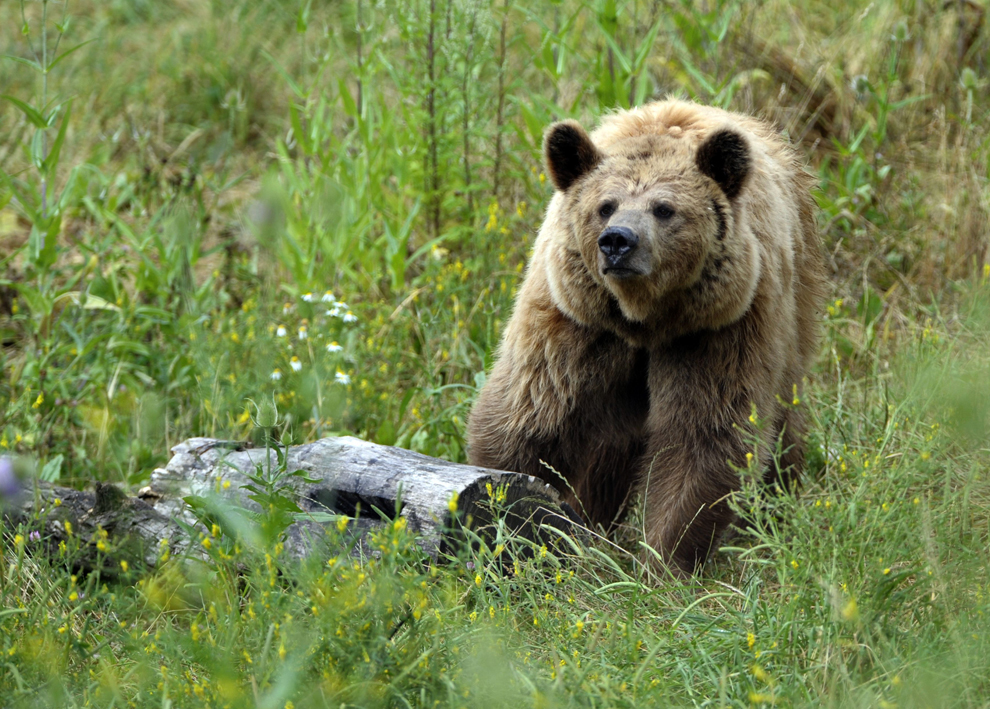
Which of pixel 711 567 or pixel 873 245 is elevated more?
pixel 873 245

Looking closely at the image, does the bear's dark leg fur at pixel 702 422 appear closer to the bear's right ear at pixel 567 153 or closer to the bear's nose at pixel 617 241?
the bear's nose at pixel 617 241

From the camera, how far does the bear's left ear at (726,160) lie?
371 centimetres

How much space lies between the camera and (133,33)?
30.5 ft

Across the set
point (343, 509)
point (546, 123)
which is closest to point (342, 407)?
point (343, 509)

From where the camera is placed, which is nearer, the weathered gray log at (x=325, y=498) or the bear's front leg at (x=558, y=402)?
the weathered gray log at (x=325, y=498)

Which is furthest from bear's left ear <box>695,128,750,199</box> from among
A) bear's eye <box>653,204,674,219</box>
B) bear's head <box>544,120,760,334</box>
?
bear's eye <box>653,204,674,219</box>

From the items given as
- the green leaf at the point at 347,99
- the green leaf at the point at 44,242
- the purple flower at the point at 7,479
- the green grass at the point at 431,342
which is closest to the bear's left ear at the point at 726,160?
the green grass at the point at 431,342

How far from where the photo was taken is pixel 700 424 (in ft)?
12.6

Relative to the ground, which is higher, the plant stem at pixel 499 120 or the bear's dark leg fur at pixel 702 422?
the plant stem at pixel 499 120

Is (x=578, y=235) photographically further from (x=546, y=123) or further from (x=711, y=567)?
(x=546, y=123)

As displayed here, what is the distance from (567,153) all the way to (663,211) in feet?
1.68

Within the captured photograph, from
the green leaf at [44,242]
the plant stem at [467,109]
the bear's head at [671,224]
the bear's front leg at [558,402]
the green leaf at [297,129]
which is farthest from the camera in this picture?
the plant stem at [467,109]

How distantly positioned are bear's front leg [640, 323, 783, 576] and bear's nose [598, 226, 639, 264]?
544 mm

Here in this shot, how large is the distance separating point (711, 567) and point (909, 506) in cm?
120
